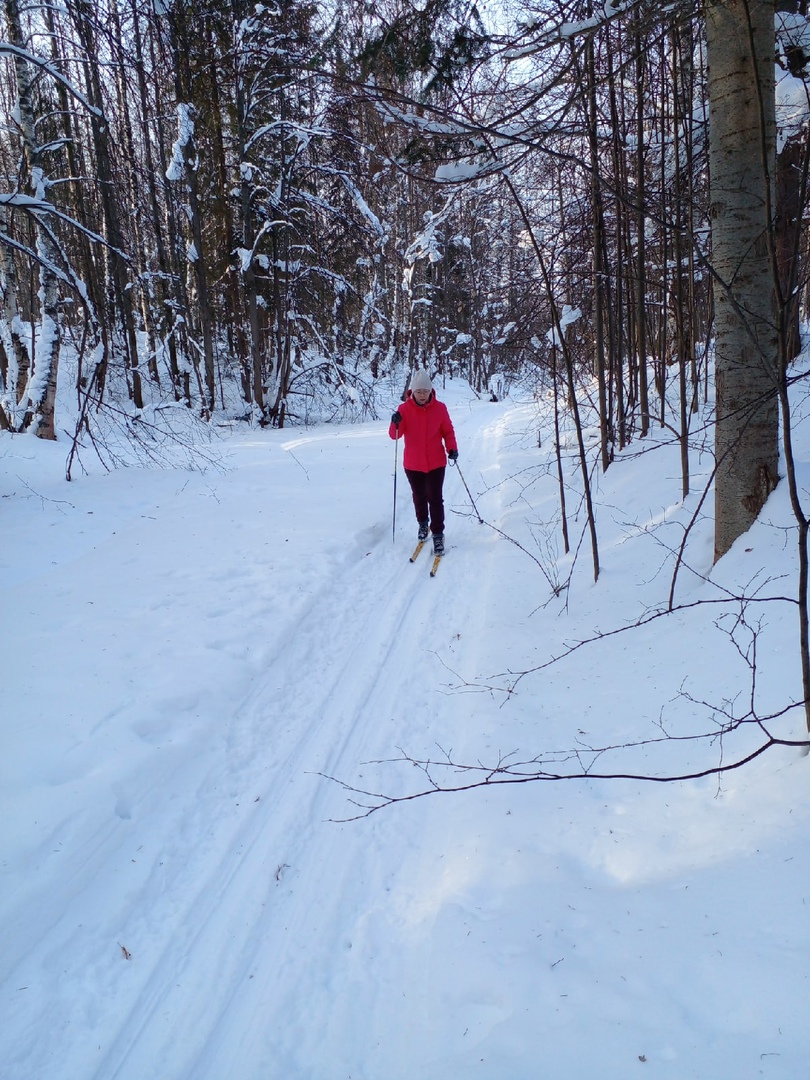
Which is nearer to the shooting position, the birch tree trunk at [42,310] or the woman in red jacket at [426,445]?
the woman in red jacket at [426,445]

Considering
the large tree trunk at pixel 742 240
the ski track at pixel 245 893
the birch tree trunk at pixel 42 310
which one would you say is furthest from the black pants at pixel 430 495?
the birch tree trunk at pixel 42 310

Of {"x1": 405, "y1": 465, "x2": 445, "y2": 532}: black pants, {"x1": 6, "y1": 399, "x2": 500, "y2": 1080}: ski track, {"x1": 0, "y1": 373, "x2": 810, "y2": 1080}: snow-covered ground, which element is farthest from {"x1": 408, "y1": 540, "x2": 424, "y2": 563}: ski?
{"x1": 6, "y1": 399, "x2": 500, "y2": 1080}: ski track

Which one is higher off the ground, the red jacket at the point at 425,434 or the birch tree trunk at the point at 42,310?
the birch tree trunk at the point at 42,310

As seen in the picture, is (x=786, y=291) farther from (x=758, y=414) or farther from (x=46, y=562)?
(x=46, y=562)

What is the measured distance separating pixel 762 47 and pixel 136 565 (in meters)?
5.82

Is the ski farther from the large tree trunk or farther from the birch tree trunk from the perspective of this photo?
the birch tree trunk

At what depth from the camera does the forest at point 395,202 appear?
3227 millimetres

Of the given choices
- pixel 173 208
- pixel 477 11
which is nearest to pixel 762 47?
pixel 477 11

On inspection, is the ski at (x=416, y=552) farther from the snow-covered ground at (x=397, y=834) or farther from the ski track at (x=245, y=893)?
the ski track at (x=245, y=893)

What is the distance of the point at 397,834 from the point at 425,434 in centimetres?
476

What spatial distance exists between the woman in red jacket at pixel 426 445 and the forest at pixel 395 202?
107cm

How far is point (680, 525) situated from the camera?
496 centimetres

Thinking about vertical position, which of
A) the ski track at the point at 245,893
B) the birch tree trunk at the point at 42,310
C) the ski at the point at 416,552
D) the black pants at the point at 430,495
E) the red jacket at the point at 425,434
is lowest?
the ski track at the point at 245,893

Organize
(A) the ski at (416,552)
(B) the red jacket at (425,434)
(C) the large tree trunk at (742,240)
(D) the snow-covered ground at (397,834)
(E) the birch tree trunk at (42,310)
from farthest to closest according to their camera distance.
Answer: (E) the birch tree trunk at (42,310) → (B) the red jacket at (425,434) → (A) the ski at (416,552) → (C) the large tree trunk at (742,240) → (D) the snow-covered ground at (397,834)
